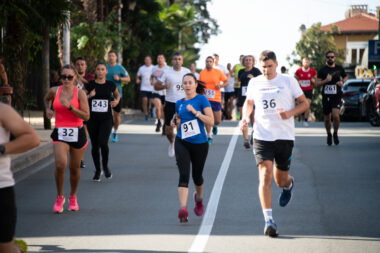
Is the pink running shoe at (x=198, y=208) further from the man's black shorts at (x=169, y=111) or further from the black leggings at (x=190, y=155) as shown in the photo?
the man's black shorts at (x=169, y=111)

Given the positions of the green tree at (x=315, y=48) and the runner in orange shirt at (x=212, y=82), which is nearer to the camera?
the runner in orange shirt at (x=212, y=82)

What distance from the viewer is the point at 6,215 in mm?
4656

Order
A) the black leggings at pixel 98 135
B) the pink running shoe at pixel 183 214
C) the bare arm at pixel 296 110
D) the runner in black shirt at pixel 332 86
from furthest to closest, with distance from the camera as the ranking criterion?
the runner in black shirt at pixel 332 86 → the black leggings at pixel 98 135 → the pink running shoe at pixel 183 214 → the bare arm at pixel 296 110

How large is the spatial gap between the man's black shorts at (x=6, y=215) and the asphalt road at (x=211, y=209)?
6.53 ft

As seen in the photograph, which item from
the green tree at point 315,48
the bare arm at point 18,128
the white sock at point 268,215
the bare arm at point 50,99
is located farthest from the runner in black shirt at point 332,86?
the green tree at point 315,48

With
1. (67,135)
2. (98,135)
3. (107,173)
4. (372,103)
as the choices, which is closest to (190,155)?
(67,135)

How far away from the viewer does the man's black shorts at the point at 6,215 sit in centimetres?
462

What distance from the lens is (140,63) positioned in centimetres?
3509

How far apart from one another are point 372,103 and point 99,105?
14.1m

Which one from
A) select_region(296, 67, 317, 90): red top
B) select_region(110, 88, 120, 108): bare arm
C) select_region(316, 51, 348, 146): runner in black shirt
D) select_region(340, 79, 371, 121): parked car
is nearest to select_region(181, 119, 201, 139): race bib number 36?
select_region(110, 88, 120, 108): bare arm

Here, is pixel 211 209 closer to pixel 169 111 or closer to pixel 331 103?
pixel 169 111

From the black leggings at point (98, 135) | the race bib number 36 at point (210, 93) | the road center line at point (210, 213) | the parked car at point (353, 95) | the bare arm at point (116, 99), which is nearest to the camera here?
the road center line at point (210, 213)

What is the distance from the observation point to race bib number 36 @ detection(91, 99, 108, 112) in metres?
10.8

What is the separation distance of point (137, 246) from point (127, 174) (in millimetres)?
5128
